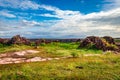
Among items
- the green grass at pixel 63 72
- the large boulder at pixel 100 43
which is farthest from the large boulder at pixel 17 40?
the green grass at pixel 63 72

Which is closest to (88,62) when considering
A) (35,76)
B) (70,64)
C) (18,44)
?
(70,64)

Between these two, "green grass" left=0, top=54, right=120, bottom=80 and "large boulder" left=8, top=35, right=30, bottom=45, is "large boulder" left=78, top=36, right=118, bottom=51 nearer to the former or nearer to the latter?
"large boulder" left=8, top=35, right=30, bottom=45

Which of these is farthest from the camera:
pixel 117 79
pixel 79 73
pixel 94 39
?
pixel 94 39

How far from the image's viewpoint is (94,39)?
64.9m

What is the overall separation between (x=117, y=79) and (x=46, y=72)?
7444 mm

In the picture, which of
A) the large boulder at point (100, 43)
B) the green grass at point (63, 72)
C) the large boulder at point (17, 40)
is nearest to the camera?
the green grass at point (63, 72)

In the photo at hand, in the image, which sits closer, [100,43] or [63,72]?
[63,72]

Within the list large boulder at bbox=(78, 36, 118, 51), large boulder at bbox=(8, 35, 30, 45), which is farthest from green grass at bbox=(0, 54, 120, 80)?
large boulder at bbox=(8, 35, 30, 45)

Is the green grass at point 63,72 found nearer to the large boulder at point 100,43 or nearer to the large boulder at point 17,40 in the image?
the large boulder at point 100,43

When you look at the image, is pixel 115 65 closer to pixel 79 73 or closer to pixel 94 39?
pixel 79 73

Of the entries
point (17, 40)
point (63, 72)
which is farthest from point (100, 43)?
point (63, 72)

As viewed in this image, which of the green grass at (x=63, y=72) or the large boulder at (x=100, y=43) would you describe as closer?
the green grass at (x=63, y=72)

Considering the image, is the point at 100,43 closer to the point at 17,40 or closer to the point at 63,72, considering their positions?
the point at 17,40

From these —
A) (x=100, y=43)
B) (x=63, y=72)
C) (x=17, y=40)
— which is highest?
(x=17, y=40)
